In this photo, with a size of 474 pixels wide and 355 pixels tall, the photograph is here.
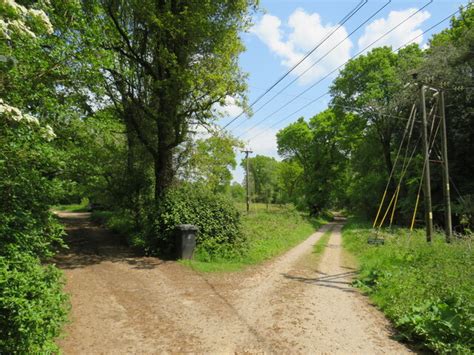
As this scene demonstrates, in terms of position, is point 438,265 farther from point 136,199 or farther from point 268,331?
point 136,199

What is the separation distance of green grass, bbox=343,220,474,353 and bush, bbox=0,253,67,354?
16.8ft

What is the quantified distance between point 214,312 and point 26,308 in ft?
10.7

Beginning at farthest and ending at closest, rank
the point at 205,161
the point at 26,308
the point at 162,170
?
1. the point at 205,161
2. the point at 162,170
3. the point at 26,308

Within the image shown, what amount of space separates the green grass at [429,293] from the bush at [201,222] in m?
4.33

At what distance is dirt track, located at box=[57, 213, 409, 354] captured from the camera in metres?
4.56

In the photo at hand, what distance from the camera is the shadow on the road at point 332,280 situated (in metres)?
7.84

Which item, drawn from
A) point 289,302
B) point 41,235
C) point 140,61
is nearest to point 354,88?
point 140,61

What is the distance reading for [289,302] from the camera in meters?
6.44

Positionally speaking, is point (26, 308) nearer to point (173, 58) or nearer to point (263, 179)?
point (173, 58)

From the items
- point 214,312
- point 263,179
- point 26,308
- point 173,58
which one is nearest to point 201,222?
point 214,312

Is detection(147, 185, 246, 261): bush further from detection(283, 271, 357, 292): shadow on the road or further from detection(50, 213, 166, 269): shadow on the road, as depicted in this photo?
detection(283, 271, 357, 292): shadow on the road

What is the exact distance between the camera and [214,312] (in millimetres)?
5789

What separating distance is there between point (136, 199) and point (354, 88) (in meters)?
22.2

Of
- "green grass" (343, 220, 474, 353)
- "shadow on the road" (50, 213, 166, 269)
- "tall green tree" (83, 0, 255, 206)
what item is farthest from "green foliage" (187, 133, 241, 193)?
"green grass" (343, 220, 474, 353)
